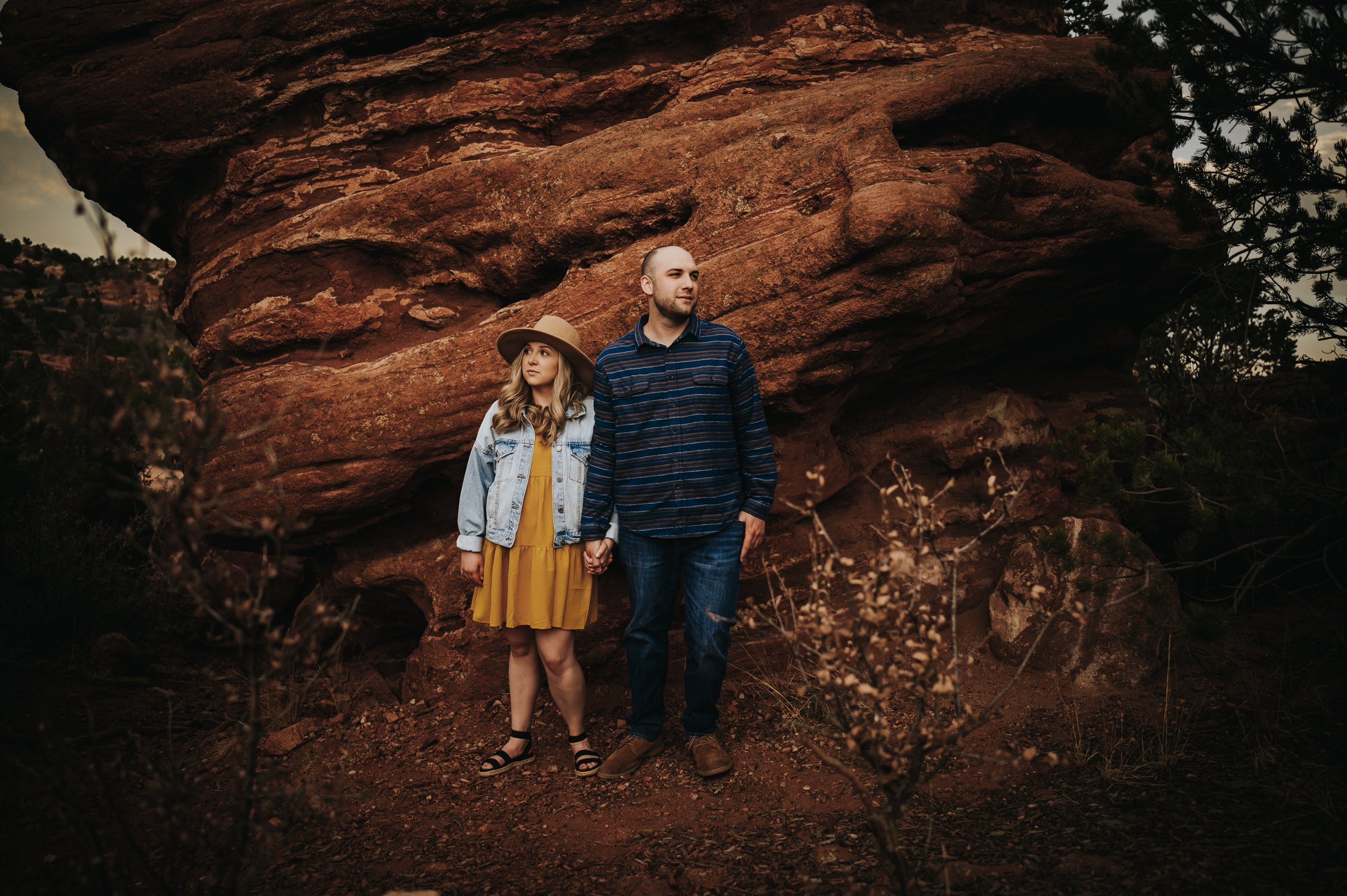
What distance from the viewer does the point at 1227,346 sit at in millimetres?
7785

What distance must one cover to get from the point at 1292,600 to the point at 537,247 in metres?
6.49

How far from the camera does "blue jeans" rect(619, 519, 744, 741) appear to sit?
4.22m

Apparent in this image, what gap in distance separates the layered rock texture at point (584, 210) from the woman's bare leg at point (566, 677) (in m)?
1.05

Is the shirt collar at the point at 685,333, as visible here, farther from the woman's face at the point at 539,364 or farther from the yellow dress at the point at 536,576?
the yellow dress at the point at 536,576

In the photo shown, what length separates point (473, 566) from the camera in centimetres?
439

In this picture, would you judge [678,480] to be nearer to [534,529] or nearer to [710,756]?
[534,529]

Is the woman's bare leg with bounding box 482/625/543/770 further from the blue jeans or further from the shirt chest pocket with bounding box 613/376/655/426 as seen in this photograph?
the shirt chest pocket with bounding box 613/376/655/426

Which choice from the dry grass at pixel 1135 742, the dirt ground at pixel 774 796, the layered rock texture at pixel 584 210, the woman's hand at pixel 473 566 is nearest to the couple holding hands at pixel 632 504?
the woman's hand at pixel 473 566

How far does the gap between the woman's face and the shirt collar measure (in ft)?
1.76

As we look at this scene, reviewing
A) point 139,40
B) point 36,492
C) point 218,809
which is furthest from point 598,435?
point 36,492

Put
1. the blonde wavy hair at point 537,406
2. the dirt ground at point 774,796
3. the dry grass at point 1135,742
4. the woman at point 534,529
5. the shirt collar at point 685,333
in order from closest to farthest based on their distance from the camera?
the dirt ground at point 774,796, the dry grass at point 1135,742, the shirt collar at point 685,333, the woman at point 534,529, the blonde wavy hair at point 537,406

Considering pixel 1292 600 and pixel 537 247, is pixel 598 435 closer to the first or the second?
pixel 537 247

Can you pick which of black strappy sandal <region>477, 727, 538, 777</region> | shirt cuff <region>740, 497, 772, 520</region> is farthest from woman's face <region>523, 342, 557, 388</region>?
black strappy sandal <region>477, 727, 538, 777</region>

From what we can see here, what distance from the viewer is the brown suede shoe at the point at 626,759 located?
4352 millimetres
